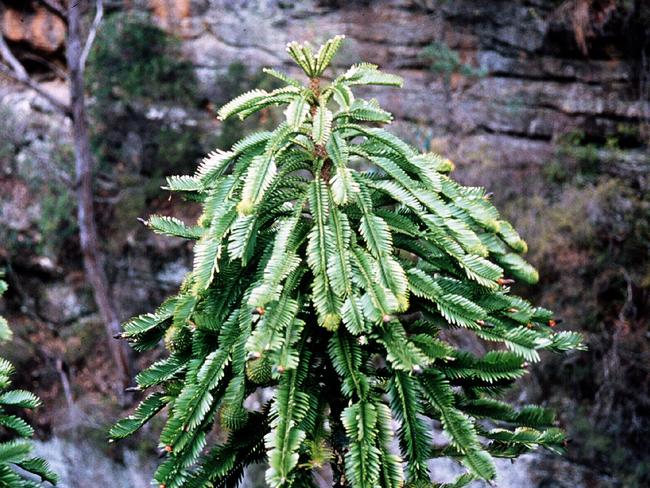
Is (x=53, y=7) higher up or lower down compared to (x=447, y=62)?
higher up

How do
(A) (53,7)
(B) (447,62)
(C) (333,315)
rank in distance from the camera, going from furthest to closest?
(B) (447,62)
(A) (53,7)
(C) (333,315)

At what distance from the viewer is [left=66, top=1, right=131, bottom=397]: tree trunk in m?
7.49

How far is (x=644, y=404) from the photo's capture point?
657 cm

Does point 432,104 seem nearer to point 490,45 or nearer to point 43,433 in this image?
point 490,45

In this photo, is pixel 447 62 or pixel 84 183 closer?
pixel 84 183

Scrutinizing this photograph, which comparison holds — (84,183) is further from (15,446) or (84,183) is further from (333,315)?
(333,315)

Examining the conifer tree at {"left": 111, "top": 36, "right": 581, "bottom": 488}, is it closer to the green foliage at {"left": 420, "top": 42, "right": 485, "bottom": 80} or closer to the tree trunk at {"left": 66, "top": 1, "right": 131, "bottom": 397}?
the tree trunk at {"left": 66, "top": 1, "right": 131, "bottom": 397}

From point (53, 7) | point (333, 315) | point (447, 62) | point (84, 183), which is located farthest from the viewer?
point (447, 62)

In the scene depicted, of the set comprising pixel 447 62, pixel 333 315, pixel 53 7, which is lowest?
pixel 333 315

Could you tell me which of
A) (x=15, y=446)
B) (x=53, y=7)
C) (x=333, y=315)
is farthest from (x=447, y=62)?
(x=15, y=446)

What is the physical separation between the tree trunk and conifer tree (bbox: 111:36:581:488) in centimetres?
567

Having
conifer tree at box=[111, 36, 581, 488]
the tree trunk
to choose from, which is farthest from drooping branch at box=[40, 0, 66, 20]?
conifer tree at box=[111, 36, 581, 488]

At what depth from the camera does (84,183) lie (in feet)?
25.9

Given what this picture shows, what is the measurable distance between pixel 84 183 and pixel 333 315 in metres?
6.74
